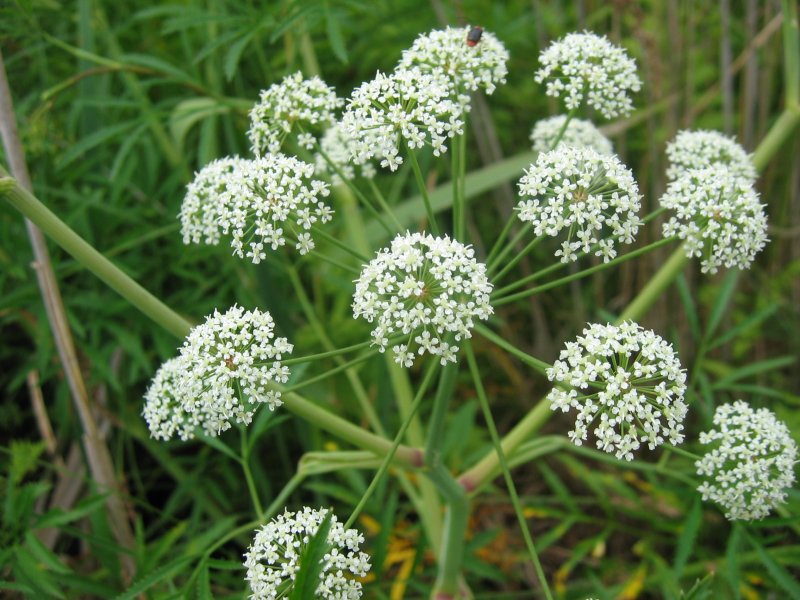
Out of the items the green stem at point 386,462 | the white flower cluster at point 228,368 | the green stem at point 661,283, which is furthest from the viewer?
the green stem at point 661,283

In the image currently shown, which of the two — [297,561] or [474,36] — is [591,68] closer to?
[474,36]

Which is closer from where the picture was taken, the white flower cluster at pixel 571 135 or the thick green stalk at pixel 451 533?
the thick green stalk at pixel 451 533

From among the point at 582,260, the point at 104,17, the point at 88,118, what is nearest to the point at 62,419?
the point at 88,118

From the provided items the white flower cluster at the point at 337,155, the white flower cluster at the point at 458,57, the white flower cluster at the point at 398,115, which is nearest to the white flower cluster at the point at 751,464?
the white flower cluster at the point at 398,115

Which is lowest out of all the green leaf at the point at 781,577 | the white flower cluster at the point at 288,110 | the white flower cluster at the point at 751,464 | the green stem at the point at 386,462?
the green stem at the point at 386,462

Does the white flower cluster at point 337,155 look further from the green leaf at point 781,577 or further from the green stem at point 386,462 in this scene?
the green leaf at point 781,577

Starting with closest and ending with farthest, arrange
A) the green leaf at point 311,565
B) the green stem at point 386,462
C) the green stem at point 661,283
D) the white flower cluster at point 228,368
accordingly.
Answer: the green leaf at point 311,565 → the green stem at point 386,462 → the white flower cluster at point 228,368 → the green stem at point 661,283

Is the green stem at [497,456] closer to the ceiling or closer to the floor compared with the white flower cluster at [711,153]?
closer to the floor

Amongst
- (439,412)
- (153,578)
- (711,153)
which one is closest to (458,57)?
(711,153)

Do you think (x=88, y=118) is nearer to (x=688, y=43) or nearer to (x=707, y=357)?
(x=688, y=43)

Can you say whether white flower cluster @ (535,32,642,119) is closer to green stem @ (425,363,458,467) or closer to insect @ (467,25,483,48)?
insect @ (467,25,483,48)
